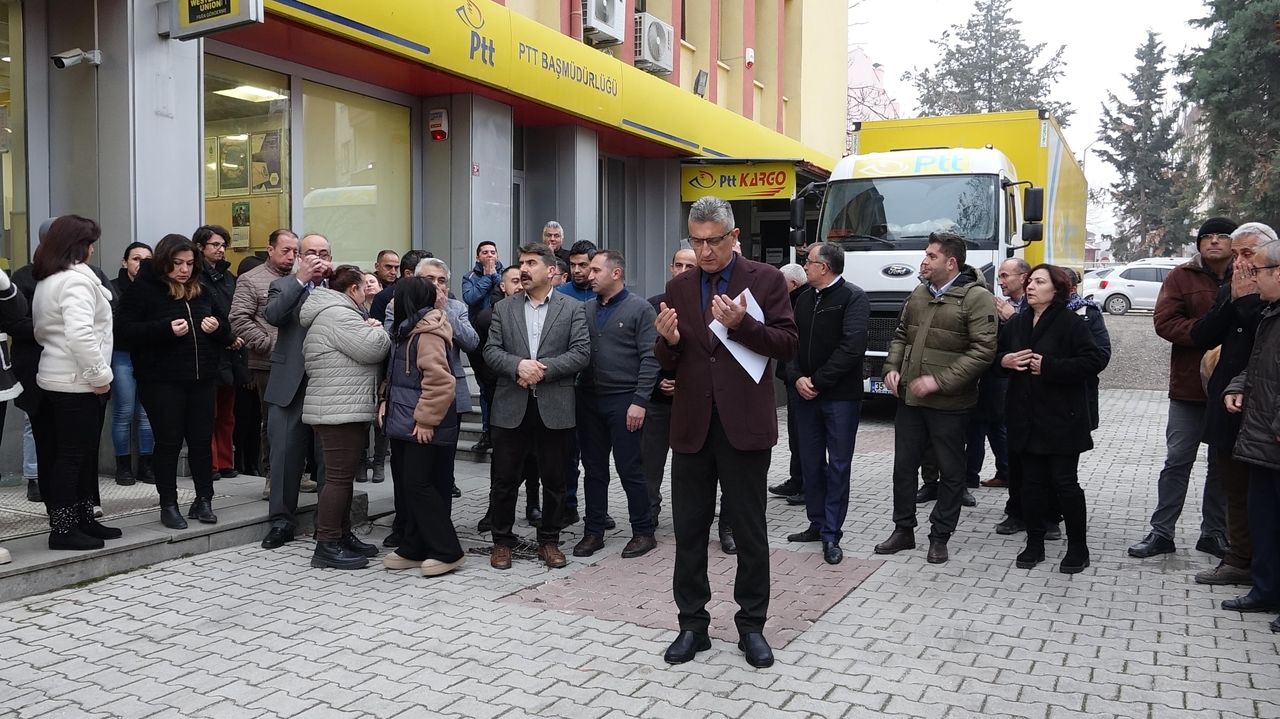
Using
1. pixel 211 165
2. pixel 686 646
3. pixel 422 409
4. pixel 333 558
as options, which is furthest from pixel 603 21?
pixel 686 646

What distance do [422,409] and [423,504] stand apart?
59 cm

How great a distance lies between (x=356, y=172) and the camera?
37.6 feet

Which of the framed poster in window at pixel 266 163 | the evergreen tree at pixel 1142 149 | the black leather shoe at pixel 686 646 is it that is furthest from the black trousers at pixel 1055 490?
the evergreen tree at pixel 1142 149

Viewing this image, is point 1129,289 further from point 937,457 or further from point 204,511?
point 204,511

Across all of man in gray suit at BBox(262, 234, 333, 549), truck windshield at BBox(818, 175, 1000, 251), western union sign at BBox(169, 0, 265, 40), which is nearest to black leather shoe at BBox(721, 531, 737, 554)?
man in gray suit at BBox(262, 234, 333, 549)

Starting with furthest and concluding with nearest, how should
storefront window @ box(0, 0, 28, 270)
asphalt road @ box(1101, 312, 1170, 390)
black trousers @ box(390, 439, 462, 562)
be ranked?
1. asphalt road @ box(1101, 312, 1170, 390)
2. storefront window @ box(0, 0, 28, 270)
3. black trousers @ box(390, 439, 462, 562)

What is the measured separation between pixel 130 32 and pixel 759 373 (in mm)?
5722

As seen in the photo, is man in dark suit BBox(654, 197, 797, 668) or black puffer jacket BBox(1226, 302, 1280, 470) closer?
man in dark suit BBox(654, 197, 797, 668)

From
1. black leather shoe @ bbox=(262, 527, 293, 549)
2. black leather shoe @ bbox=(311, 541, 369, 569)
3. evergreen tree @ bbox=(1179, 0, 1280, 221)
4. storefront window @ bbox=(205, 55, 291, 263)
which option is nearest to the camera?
black leather shoe @ bbox=(311, 541, 369, 569)

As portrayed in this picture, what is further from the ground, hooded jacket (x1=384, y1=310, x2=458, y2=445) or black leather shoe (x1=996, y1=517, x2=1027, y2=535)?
hooded jacket (x1=384, y1=310, x2=458, y2=445)

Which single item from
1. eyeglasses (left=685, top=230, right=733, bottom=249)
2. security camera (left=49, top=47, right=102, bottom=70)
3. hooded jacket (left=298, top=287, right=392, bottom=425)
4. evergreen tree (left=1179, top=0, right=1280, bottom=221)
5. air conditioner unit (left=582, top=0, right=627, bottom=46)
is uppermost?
evergreen tree (left=1179, top=0, right=1280, bottom=221)

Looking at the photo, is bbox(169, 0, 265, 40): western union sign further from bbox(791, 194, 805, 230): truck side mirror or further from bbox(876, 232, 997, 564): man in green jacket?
bbox(791, 194, 805, 230): truck side mirror

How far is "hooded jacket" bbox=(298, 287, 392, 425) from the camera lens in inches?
237

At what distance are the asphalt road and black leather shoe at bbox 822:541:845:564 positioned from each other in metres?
10.6
